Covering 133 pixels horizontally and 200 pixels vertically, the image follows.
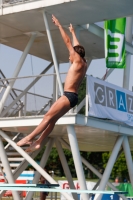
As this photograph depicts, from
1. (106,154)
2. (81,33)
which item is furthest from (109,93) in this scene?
(106,154)

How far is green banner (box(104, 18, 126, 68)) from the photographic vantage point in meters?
20.4

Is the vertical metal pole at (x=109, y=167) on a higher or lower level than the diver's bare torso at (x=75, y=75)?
lower

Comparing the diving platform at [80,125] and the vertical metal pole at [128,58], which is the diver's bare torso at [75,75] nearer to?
the diving platform at [80,125]

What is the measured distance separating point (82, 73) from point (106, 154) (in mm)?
67389

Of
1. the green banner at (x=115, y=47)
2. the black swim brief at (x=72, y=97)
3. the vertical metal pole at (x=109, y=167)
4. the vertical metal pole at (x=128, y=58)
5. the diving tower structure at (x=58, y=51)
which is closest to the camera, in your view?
the black swim brief at (x=72, y=97)

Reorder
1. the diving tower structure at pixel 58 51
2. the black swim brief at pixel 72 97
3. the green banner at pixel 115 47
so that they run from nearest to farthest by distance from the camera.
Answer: the black swim brief at pixel 72 97 → the diving tower structure at pixel 58 51 → the green banner at pixel 115 47

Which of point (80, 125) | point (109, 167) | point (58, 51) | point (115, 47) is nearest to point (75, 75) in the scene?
point (80, 125)

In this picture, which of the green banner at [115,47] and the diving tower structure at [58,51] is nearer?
the diving tower structure at [58,51]

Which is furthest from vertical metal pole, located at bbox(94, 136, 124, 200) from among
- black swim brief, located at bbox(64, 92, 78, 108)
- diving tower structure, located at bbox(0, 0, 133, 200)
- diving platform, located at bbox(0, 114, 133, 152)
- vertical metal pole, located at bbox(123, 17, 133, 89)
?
black swim brief, located at bbox(64, 92, 78, 108)

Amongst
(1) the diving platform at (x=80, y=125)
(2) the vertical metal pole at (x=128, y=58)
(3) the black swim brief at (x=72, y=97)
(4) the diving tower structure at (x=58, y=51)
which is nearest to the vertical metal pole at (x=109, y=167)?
(4) the diving tower structure at (x=58, y=51)

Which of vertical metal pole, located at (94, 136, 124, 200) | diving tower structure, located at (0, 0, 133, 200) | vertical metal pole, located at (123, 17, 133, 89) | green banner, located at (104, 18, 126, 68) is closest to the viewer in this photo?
diving tower structure, located at (0, 0, 133, 200)

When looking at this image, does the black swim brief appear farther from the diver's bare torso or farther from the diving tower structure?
the diving tower structure

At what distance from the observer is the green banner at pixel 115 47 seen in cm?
2036

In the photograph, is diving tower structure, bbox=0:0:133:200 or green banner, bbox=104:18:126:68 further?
green banner, bbox=104:18:126:68
